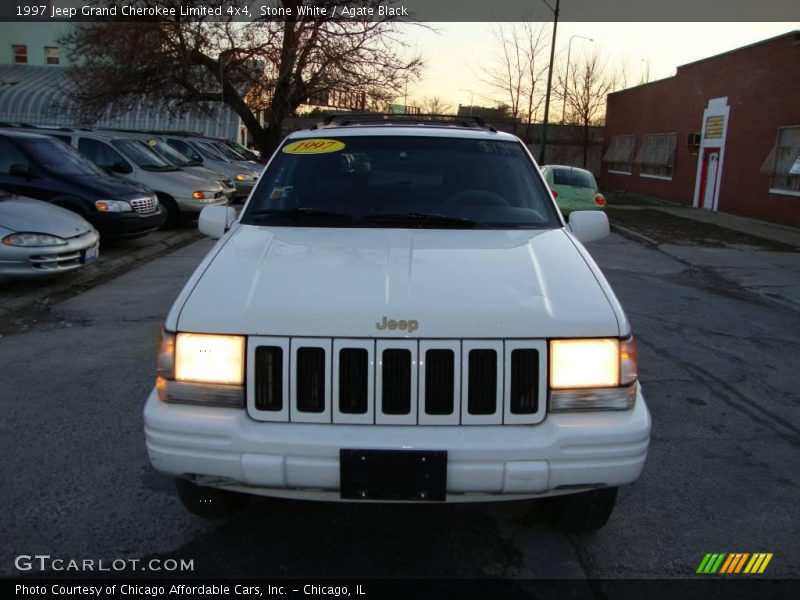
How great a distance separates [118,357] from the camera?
5.71m

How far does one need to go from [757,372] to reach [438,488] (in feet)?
14.2

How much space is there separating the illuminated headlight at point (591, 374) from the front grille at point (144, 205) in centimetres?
927

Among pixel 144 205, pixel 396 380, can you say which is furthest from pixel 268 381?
pixel 144 205

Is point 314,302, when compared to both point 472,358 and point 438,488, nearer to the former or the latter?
point 472,358

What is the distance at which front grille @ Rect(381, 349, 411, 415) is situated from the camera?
2.59 meters

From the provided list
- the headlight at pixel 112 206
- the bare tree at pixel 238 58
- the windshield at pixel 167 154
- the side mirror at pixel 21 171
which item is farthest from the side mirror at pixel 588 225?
the bare tree at pixel 238 58

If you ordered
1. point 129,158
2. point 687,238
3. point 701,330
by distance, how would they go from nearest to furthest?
point 701,330 → point 129,158 → point 687,238

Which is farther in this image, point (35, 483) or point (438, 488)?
point (35, 483)

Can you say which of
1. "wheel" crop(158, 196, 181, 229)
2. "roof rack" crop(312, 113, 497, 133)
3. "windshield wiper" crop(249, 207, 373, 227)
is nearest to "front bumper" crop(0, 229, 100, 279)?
"roof rack" crop(312, 113, 497, 133)

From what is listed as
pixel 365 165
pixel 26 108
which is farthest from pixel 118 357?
pixel 26 108

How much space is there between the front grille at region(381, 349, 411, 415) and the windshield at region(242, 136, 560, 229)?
1.22m

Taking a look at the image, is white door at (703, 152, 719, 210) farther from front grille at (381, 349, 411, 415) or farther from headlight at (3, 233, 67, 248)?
front grille at (381, 349, 411, 415)

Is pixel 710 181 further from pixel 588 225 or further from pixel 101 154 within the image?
pixel 588 225

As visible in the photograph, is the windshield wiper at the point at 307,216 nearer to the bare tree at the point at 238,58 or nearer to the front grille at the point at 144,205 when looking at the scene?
the front grille at the point at 144,205
